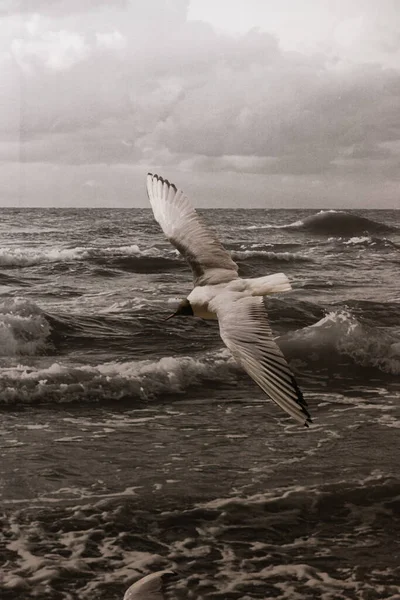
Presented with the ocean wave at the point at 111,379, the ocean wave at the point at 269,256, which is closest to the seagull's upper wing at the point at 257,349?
the ocean wave at the point at 111,379

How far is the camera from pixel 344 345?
6008 millimetres

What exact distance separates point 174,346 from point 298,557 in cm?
348

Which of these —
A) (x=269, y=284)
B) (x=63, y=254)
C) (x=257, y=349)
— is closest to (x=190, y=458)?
(x=269, y=284)

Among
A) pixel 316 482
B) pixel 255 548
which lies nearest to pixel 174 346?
pixel 316 482

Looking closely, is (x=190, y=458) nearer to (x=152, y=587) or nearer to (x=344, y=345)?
(x=152, y=587)

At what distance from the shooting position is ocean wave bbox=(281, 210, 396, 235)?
20766mm

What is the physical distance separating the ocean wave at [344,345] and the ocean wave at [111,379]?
74cm

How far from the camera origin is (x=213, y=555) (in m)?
2.77

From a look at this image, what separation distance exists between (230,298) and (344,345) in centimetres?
342

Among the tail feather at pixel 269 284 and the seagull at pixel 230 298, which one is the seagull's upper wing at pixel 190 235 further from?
the tail feather at pixel 269 284

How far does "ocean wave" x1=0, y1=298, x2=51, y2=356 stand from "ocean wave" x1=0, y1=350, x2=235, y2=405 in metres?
0.76

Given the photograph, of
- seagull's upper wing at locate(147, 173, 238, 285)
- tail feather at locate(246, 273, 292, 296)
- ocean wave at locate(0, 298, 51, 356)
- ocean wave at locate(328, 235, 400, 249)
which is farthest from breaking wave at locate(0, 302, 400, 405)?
ocean wave at locate(328, 235, 400, 249)

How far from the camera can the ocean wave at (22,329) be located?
238 inches

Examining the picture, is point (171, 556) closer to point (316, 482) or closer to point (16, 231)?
point (316, 482)
